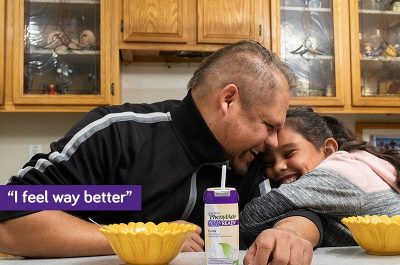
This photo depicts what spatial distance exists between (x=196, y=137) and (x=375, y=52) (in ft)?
5.78

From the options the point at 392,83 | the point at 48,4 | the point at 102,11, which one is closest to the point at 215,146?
the point at 102,11

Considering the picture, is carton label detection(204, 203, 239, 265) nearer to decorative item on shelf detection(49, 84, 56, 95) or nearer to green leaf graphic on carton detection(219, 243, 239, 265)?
green leaf graphic on carton detection(219, 243, 239, 265)

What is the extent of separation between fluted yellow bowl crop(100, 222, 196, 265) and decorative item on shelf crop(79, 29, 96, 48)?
67.7 inches

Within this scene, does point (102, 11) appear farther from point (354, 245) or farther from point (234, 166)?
point (354, 245)

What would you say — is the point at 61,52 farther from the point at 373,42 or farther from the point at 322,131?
the point at 373,42

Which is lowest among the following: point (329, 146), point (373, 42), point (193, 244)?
point (193, 244)

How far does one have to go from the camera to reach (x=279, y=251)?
77 cm

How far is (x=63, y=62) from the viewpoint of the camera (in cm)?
242

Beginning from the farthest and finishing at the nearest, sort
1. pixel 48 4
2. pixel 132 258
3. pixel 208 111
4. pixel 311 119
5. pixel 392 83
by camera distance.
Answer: pixel 392 83 → pixel 48 4 → pixel 311 119 → pixel 208 111 → pixel 132 258

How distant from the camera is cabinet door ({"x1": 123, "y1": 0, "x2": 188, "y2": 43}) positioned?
2.30 m

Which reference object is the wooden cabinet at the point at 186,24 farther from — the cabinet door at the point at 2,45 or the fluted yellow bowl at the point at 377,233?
the fluted yellow bowl at the point at 377,233

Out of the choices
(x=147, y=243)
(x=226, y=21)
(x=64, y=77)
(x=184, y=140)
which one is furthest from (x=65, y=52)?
(x=147, y=243)

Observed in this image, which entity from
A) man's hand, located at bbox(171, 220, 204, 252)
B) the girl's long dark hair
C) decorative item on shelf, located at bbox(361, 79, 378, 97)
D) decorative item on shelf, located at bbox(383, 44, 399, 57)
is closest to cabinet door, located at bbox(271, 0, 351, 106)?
decorative item on shelf, located at bbox(361, 79, 378, 97)

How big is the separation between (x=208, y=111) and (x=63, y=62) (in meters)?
1.37
